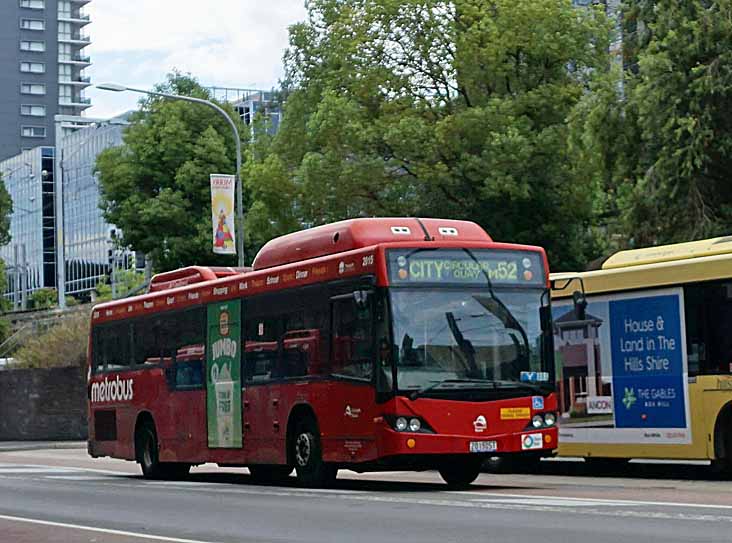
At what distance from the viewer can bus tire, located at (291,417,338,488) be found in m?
21.0

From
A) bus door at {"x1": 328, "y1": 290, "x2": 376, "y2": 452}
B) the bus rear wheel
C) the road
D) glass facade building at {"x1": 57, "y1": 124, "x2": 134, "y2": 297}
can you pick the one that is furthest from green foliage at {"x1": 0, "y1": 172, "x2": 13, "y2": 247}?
bus door at {"x1": 328, "y1": 290, "x2": 376, "y2": 452}

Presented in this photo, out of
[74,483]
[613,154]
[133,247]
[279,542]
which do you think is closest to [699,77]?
[613,154]

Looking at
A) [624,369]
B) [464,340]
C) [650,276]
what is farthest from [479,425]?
[650,276]

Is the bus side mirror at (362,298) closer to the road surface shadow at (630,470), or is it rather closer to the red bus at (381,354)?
the red bus at (381,354)

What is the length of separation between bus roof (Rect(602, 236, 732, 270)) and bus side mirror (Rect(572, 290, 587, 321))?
0.56 m

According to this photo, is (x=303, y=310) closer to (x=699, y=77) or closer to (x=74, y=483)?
(x=74, y=483)

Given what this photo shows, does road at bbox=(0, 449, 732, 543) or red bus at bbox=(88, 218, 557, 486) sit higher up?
red bus at bbox=(88, 218, 557, 486)

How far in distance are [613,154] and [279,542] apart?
2244cm

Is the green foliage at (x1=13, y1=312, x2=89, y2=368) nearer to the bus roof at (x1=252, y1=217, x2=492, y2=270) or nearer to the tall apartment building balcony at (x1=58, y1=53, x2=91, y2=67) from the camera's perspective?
the bus roof at (x1=252, y1=217, x2=492, y2=270)

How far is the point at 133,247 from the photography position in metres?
66.9

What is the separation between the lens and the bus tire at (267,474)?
23984 mm

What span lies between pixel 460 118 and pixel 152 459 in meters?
19.7

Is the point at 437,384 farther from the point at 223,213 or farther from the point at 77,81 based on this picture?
the point at 77,81

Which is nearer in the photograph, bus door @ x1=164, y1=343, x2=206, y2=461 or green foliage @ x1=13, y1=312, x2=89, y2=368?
bus door @ x1=164, y1=343, x2=206, y2=461
